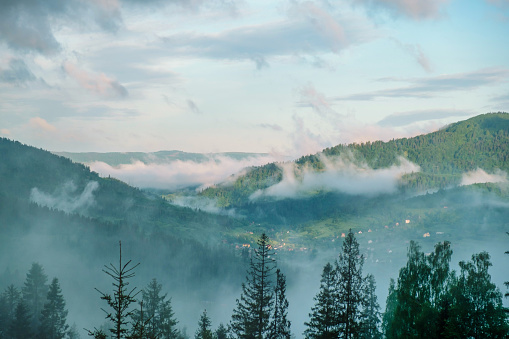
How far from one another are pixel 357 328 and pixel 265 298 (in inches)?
526

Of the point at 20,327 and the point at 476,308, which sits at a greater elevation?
the point at 476,308

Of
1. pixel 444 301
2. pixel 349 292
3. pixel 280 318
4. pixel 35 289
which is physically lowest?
pixel 280 318

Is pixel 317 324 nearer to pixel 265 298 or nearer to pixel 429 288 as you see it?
pixel 265 298

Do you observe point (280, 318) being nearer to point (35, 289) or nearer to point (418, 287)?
point (418, 287)

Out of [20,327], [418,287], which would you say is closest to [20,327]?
[20,327]

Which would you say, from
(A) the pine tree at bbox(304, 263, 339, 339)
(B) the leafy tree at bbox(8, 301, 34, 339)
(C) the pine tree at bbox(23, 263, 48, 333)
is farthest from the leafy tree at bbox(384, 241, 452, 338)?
(C) the pine tree at bbox(23, 263, 48, 333)

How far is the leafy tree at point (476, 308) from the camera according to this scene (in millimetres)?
44438

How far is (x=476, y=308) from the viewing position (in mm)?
49438

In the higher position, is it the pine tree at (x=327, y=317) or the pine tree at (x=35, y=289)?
the pine tree at (x=35, y=289)

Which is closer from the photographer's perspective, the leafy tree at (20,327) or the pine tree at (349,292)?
the pine tree at (349,292)

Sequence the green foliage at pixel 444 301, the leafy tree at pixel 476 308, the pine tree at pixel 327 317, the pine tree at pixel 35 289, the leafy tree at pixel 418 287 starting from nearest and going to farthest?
the leafy tree at pixel 476 308, the green foliage at pixel 444 301, the leafy tree at pixel 418 287, the pine tree at pixel 327 317, the pine tree at pixel 35 289

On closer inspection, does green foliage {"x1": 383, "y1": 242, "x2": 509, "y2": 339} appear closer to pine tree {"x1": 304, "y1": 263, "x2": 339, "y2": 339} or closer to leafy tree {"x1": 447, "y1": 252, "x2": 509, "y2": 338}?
leafy tree {"x1": 447, "y1": 252, "x2": 509, "y2": 338}

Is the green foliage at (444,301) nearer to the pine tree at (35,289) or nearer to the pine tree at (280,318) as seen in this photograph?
the pine tree at (280,318)

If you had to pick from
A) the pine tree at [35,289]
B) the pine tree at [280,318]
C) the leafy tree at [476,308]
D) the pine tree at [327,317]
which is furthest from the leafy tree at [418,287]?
the pine tree at [35,289]
